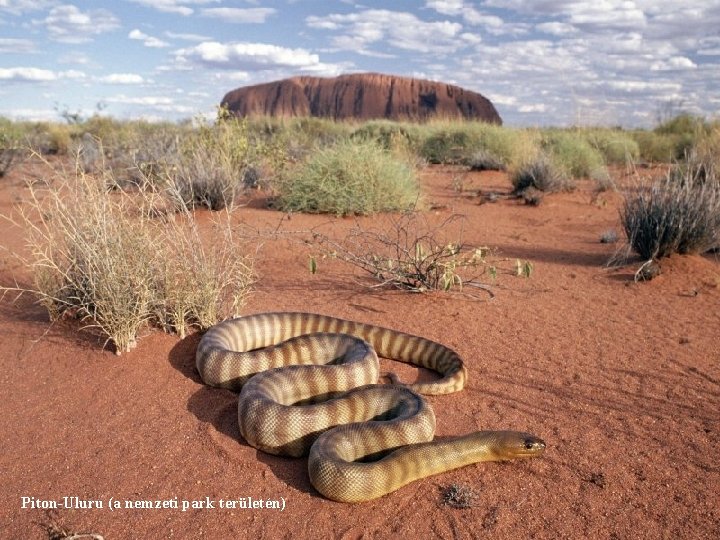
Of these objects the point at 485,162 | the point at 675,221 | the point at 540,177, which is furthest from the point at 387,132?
the point at 675,221

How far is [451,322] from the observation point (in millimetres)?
6754

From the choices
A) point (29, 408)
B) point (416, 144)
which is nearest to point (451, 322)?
point (29, 408)

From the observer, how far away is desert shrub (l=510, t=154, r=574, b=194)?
14.7m

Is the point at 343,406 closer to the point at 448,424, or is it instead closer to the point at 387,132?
the point at 448,424

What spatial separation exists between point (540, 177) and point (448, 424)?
1132 centimetres

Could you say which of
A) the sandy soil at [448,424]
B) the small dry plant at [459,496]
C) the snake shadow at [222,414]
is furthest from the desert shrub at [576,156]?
the small dry plant at [459,496]

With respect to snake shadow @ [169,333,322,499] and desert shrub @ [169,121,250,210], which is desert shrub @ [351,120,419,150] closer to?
desert shrub @ [169,121,250,210]

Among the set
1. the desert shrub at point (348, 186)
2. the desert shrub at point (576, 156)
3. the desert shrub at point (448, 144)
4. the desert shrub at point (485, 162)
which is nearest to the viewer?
the desert shrub at point (348, 186)

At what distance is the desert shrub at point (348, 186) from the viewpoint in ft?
38.9

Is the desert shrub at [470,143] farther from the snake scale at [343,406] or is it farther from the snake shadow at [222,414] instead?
the snake shadow at [222,414]

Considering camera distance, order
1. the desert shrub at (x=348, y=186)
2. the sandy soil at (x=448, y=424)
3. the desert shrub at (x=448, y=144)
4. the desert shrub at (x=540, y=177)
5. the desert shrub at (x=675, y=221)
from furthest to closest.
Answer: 1. the desert shrub at (x=448, y=144)
2. the desert shrub at (x=540, y=177)
3. the desert shrub at (x=348, y=186)
4. the desert shrub at (x=675, y=221)
5. the sandy soil at (x=448, y=424)

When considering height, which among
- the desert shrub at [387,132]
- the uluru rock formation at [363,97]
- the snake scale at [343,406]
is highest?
the uluru rock formation at [363,97]

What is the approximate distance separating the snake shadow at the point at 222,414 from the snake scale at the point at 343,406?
7cm

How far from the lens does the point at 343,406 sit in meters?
4.35
